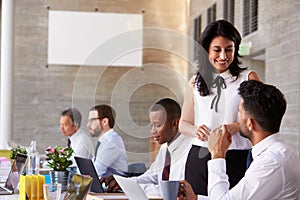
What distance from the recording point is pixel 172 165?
2.93m

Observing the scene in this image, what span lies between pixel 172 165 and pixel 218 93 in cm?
40

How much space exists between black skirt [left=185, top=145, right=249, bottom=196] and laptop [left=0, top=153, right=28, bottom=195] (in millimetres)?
786

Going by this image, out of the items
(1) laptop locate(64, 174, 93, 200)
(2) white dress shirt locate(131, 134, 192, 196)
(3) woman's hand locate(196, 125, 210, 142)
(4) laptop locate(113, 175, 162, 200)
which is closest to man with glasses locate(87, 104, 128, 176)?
(2) white dress shirt locate(131, 134, 192, 196)

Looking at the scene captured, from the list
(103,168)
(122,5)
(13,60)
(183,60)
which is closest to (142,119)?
(183,60)

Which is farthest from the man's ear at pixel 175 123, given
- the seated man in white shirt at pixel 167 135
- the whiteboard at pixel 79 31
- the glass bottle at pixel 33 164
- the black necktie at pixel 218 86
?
the whiteboard at pixel 79 31

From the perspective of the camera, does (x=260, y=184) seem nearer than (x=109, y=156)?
Yes

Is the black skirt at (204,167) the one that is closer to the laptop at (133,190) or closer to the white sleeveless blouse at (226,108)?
the white sleeveless blouse at (226,108)

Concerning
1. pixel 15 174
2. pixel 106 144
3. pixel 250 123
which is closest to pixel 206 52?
pixel 250 123

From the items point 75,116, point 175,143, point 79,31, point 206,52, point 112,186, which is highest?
point 79,31

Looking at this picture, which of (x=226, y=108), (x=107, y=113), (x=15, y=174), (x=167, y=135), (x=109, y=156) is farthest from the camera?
(x=109, y=156)

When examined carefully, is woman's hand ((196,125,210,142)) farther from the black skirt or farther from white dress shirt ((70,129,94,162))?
white dress shirt ((70,129,94,162))

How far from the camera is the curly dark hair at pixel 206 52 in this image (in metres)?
2.95

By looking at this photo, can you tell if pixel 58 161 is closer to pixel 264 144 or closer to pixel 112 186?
pixel 112 186

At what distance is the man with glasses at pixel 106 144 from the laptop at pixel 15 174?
41 centimetres
